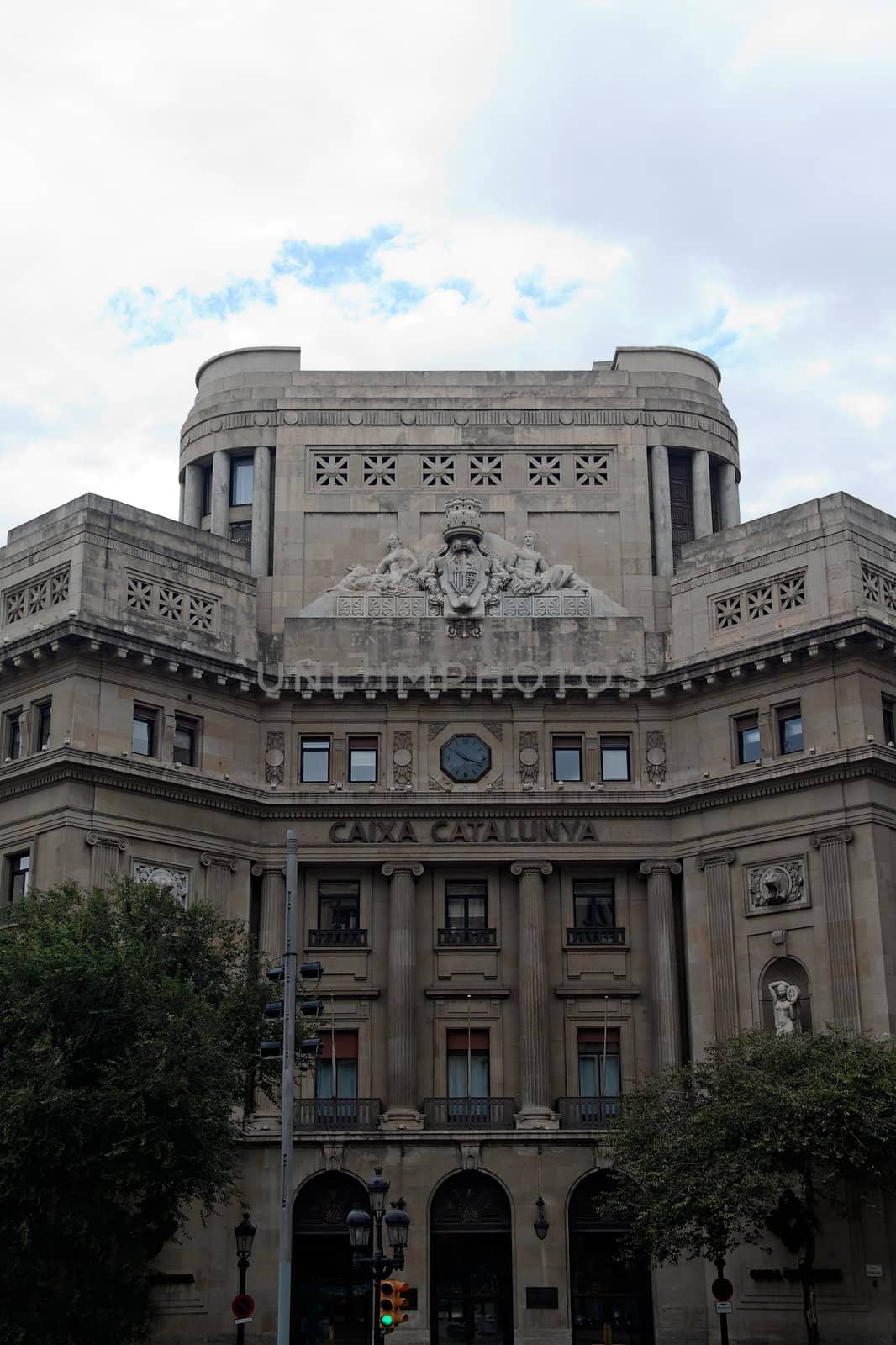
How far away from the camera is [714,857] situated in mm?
54125

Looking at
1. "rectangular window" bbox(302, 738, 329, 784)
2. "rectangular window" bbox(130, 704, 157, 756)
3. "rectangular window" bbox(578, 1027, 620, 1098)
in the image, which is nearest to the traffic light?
"rectangular window" bbox(578, 1027, 620, 1098)

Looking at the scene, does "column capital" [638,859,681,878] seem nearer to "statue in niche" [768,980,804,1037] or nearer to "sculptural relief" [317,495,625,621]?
"statue in niche" [768,980,804,1037]

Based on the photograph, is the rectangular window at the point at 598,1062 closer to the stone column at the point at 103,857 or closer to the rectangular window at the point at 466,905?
the rectangular window at the point at 466,905

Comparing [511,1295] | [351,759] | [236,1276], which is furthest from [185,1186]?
[351,759]

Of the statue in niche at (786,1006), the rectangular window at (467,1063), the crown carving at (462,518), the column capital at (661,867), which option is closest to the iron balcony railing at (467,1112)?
the rectangular window at (467,1063)

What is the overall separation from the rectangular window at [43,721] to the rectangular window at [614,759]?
17.5 meters

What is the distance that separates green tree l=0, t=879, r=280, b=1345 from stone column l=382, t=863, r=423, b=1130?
36.0 feet

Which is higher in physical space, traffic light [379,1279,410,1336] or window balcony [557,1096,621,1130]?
window balcony [557,1096,621,1130]

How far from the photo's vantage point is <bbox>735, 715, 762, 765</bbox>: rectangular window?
178 ft

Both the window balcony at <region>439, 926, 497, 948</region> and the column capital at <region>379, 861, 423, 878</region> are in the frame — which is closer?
the column capital at <region>379, 861, 423, 878</region>

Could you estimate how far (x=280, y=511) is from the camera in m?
59.8

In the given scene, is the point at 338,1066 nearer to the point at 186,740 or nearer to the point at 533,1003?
the point at 533,1003

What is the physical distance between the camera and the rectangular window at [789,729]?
53.1 metres

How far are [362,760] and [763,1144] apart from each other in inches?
748
